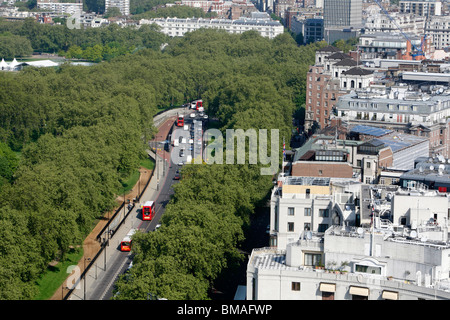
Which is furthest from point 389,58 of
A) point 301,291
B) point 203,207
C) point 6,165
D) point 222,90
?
point 301,291

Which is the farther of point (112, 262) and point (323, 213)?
point (112, 262)

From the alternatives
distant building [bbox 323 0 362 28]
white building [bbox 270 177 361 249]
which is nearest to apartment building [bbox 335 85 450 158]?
white building [bbox 270 177 361 249]

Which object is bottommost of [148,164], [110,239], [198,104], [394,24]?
[110,239]

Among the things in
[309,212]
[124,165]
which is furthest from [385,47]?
[309,212]

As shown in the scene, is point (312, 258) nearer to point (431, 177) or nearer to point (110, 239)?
point (431, 177)

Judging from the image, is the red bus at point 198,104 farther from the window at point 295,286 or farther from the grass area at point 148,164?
the window at point 295,286

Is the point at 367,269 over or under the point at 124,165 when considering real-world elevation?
over
